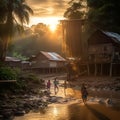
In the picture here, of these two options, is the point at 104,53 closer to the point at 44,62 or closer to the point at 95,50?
the point at 95,50

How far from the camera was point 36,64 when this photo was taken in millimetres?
77625

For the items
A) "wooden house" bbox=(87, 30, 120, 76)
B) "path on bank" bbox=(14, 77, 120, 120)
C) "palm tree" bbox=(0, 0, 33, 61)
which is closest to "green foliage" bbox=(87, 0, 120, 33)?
"wooden house" bbox=(87, 30, 120, 76)

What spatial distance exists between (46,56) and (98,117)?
54.7 m

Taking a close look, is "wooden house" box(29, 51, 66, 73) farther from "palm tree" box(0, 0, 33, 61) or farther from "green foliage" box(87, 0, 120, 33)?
"palm tree" box(0, 0, 33, 61)

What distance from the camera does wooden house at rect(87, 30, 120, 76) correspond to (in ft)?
177

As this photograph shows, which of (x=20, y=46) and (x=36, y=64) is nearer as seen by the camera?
(x=36, y=64)

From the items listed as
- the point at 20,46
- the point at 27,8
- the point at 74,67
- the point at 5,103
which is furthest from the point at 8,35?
the point at 20,46

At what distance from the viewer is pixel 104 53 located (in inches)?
2159

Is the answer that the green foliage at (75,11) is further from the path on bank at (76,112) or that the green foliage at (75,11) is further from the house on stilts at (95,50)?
the path on bank at (76,112)

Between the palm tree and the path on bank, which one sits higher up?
the palm tree

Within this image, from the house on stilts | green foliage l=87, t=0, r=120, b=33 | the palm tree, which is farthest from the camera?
green foliage l=87, t=0, r=120, b=33

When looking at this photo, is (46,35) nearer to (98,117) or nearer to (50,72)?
(50,72)

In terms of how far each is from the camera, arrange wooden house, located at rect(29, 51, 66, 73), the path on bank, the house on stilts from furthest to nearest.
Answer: wooden house, located at rect(29, 51, 66, 73)
the house on stilts
the path on bank

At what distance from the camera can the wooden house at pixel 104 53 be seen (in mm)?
53822
